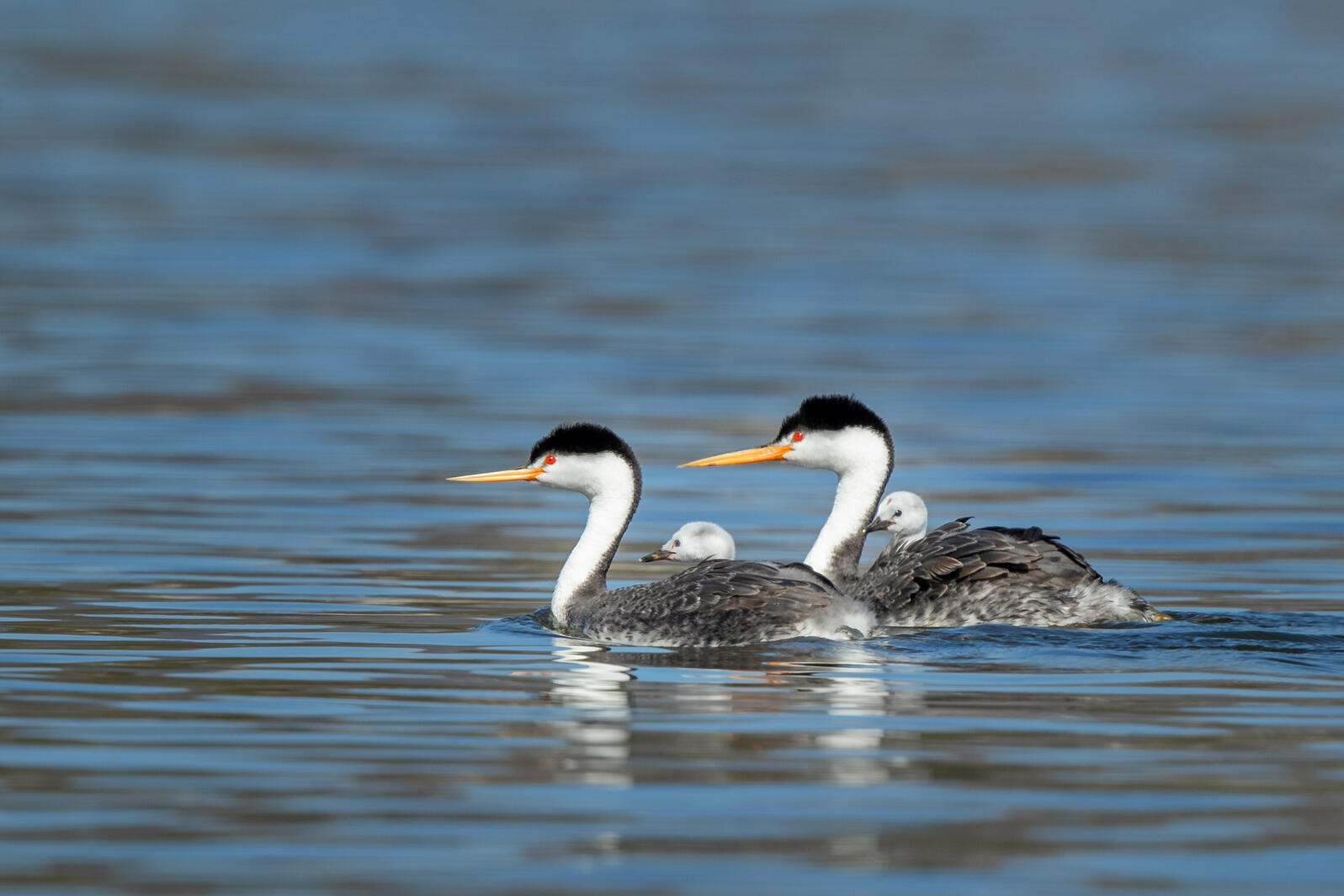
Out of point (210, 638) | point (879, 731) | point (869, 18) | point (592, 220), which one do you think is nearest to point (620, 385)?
point (210, 638)

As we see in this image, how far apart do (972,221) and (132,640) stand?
88.0 ft

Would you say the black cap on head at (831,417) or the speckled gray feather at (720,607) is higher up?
the black cap on head at (831,417)

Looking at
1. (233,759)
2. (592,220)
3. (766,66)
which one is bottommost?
(233,759)

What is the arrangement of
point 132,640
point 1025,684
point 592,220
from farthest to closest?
point 592,220
point 132,640
point 1025,684

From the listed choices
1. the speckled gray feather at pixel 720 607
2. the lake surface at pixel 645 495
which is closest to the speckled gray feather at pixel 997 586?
the lake surface at pixel 645 495

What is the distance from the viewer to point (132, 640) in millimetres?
10758

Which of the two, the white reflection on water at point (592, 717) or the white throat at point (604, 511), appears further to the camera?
the white throat at point (604, 511)

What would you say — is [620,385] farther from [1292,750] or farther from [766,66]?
[766,66]

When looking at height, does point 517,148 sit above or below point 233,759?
above

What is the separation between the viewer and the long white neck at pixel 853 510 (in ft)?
43.1

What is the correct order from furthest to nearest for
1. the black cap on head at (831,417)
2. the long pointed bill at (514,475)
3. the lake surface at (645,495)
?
the black cap on head at (831,417)
the long pointed bill at (514,475)
the lake surface at (645,495)

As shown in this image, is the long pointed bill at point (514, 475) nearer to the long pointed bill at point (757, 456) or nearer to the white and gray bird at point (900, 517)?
the long pointed bill at point (757, 456)

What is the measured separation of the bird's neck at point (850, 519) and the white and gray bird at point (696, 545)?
1.86ft

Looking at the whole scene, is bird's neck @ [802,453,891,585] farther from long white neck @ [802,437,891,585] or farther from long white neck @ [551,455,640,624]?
long white neck @ [551,455,640,624]
